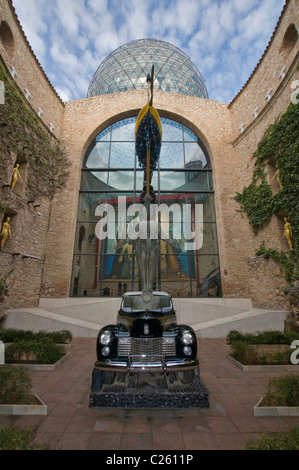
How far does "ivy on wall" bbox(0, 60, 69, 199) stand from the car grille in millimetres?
10546

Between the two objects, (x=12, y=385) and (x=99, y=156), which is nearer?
(x=12, y=385)

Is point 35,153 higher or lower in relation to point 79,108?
lower

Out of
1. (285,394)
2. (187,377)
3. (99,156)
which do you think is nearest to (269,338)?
(285,394)

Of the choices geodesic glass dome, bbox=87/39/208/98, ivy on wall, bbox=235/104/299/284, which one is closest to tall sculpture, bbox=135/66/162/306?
ivy on wall, bbox=235/104/299/284

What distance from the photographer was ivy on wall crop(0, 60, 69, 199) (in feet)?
32.9

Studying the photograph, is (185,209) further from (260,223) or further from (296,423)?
(296,423)

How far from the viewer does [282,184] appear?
10133 millimetres

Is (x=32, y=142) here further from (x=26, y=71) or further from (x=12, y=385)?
(x=12, y=385)

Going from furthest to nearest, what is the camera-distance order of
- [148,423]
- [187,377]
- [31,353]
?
[31,353]
[187,377]
[148,423]

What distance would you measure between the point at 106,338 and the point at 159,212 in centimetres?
1116

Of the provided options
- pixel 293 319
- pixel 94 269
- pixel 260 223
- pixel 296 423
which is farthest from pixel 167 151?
pixel 296 423

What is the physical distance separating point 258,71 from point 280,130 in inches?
207

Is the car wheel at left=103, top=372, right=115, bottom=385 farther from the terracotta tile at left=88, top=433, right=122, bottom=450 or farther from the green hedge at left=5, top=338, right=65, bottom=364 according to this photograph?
the green hedge at left=5, top=338, right=65, bottom=364

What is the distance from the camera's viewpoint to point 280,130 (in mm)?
10367
